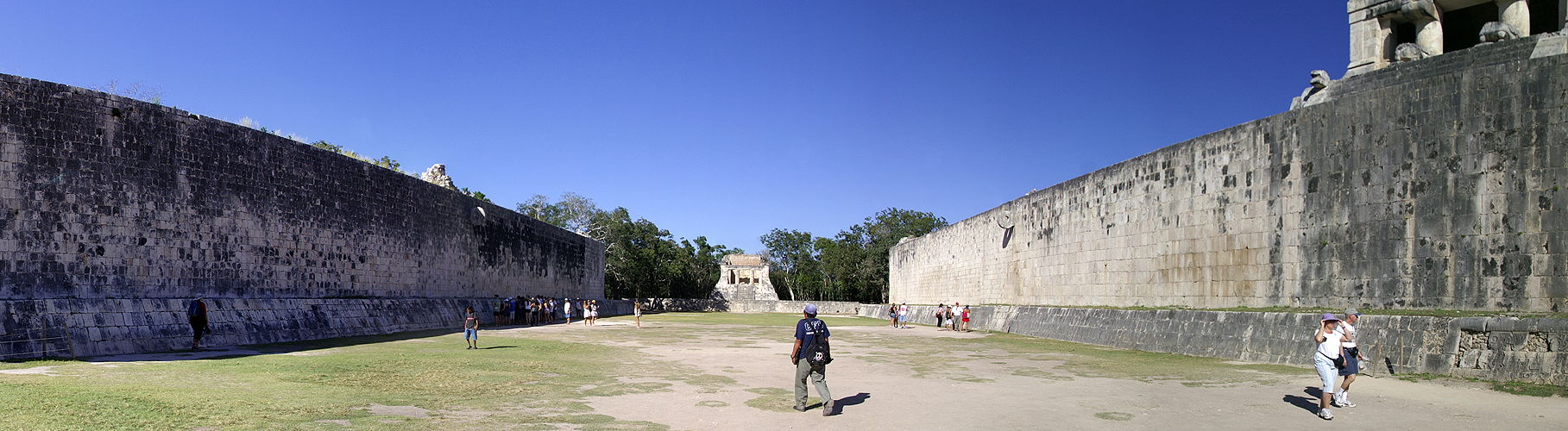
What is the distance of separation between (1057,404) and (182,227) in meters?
15.1

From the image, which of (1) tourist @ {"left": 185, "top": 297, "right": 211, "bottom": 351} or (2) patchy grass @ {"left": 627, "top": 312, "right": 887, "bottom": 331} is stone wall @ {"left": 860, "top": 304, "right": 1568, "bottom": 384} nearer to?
(2) patchy grass @ {"left": 627, "top": 312, "right": 887, "bottom": 331}

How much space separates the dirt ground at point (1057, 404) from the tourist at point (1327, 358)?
21 cm

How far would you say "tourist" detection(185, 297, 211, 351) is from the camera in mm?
14633

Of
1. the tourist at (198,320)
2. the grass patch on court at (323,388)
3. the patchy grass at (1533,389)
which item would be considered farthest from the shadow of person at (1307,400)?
the tourist at (198,320)

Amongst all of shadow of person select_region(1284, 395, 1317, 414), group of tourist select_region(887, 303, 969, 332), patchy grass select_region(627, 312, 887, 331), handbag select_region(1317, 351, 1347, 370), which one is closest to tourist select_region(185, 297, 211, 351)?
shadow of person select_region(1284, 395, 1317, 414)

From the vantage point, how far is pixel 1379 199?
510 inches

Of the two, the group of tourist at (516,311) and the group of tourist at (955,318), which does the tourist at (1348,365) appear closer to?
the group of tourist at (955,318)

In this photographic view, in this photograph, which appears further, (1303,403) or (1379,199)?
(1379,199)

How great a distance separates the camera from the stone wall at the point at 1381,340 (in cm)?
1002

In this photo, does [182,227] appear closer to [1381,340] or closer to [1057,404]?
[1057,404]

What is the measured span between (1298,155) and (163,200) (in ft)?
62.3

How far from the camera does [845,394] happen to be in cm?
1002

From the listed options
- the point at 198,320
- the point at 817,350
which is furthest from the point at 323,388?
the point at 198,320

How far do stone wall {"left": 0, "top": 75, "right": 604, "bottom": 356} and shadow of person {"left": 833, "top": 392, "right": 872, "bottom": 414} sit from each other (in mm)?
11145
